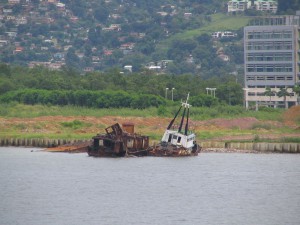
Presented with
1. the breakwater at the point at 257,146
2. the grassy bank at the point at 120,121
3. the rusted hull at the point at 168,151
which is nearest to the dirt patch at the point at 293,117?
the grassy bank at the point at 120,121

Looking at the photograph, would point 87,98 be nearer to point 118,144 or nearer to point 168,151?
point 168,151

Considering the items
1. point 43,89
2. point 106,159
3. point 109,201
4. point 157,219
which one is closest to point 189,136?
point 106,159

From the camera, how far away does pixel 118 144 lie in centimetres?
12850

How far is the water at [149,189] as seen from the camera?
8781 cm

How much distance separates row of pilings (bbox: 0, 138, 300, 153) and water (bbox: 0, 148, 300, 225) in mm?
3061

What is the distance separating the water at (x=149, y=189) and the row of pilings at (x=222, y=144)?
10.0 ft

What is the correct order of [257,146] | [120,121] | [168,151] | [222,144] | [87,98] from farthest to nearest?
[87,98]
[120,121]
[222,144]
[257,146]
[168,151]

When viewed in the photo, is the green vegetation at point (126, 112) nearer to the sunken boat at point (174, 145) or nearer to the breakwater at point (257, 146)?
the breakwater at point (257, 146)

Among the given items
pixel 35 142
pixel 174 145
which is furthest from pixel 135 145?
pixel 35 142

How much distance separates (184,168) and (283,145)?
2289 cm

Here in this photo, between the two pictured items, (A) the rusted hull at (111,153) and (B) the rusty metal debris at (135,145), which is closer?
(B) the rusty metal debris at (135,145)

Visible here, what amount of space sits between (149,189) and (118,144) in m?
25.1

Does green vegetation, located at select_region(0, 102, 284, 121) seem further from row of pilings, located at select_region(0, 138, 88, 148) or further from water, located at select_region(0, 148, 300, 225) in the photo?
water, located at select_region(0, 148, 300, 225)

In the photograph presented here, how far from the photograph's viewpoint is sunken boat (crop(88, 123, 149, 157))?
421 feet
